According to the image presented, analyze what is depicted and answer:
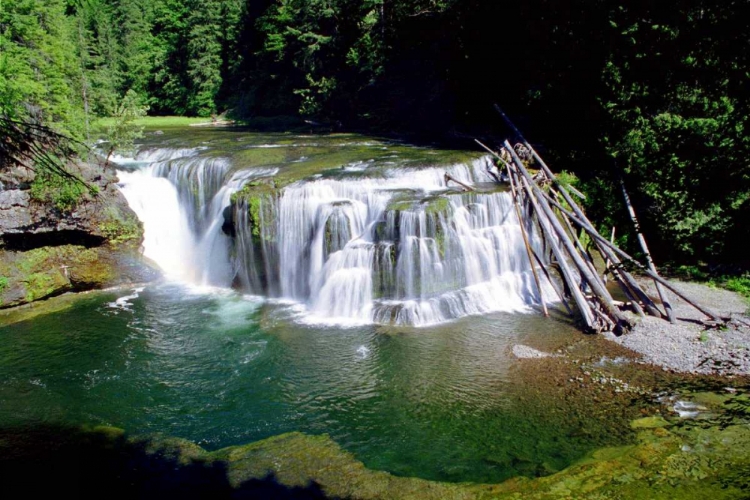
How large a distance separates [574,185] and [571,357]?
8036 mm

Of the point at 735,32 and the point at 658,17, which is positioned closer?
the point at 735,32

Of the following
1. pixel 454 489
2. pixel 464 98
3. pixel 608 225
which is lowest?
pixel 454 489

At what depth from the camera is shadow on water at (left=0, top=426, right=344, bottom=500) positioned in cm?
684

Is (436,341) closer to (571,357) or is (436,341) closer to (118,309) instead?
(571,357)

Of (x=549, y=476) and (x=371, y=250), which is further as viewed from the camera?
(x=371, y=250)

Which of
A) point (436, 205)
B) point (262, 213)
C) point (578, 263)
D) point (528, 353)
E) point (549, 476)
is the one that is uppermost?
point (436, 205)

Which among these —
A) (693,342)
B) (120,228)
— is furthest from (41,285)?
(693,342)

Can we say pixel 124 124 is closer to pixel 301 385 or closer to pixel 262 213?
pixel 262 213

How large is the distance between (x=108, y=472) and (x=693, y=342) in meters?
10.6

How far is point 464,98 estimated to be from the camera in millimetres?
25500

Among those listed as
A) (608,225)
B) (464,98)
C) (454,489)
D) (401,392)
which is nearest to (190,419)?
(401,392)

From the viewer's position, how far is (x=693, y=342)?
35.0 ft

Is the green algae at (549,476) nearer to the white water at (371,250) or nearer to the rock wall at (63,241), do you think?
the white water at (371,250)

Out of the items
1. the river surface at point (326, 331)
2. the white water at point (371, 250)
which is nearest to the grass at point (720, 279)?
the white water at point (371, 250)
